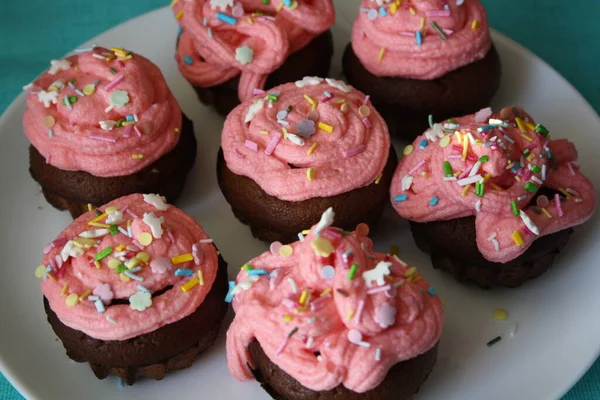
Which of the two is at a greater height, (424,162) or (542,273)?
(424,162)

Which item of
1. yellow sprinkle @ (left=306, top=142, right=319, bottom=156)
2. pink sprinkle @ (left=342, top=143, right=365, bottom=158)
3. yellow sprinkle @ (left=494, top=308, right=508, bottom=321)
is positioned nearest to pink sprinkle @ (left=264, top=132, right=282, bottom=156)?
yellow sprinkle @ (left=306, top=142, right=319, bottom=156)

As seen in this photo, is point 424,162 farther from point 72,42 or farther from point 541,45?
point 72,42

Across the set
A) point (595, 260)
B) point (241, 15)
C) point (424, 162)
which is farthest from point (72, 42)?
point (595, 260)

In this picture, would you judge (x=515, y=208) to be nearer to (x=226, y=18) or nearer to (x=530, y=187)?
(x=530, y=187)

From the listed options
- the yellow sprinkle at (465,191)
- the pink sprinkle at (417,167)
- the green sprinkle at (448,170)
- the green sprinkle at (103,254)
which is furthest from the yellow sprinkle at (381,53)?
the green sprinkle at (103,254)

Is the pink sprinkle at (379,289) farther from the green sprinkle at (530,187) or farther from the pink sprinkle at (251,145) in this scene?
the pink sprinkle at (251,145)

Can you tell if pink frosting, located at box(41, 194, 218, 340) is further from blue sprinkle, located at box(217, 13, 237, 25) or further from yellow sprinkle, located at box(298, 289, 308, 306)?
blue sprinkle, located at box(217, 13, 237, 25)
